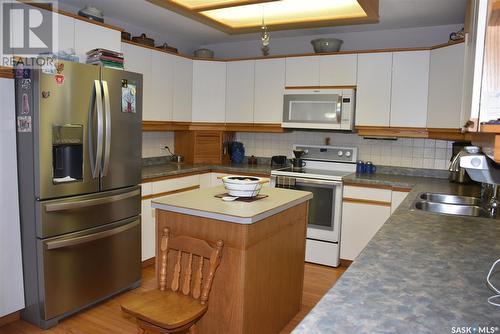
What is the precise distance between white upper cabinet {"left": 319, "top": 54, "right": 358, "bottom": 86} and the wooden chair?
8.67 feet

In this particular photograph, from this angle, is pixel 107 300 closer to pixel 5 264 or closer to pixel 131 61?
pixel 5 264

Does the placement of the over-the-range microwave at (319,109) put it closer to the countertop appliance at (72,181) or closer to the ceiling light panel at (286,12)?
the ceiling light panel at (286,12)

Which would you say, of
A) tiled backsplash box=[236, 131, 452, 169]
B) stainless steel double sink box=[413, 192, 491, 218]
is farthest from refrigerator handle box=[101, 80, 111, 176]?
tiled backsplash box=[236, 131, 452, 169]

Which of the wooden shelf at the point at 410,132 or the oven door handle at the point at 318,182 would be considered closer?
the wooden shelf at the point at 410,132

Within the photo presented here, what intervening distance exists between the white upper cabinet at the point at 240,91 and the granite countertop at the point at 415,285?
2.72 meters

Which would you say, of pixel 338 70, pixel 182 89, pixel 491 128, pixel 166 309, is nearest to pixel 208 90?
pixel 182 89

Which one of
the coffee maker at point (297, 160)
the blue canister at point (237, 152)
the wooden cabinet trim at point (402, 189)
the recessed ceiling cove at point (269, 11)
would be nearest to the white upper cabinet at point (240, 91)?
the blue canister at point (237, 152)

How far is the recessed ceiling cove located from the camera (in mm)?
2159

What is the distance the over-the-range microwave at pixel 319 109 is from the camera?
12.8 feet

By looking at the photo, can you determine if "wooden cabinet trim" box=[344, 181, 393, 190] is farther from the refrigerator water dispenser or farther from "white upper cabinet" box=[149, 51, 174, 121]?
the refrigerator water dispenser

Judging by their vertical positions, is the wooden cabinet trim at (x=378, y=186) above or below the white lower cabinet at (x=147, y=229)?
above

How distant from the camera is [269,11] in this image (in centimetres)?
246

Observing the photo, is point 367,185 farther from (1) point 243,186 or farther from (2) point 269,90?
(1) point 243,186

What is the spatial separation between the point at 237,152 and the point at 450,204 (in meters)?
2.58
